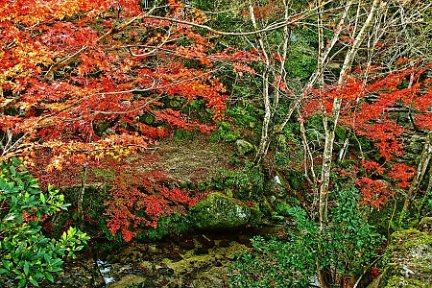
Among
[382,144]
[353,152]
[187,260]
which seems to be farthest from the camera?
[353,152]

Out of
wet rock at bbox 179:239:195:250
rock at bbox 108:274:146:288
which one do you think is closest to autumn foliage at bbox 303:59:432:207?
wet rock at bbox 179:239:195:250

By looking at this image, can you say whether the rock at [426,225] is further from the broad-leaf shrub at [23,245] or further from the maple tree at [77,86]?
the broad-leaf shrub at [23,245]

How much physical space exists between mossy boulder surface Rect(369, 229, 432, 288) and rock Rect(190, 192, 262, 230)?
15.9 ft

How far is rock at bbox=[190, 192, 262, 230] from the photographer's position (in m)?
8.98

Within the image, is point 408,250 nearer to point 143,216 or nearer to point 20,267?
point 20,267

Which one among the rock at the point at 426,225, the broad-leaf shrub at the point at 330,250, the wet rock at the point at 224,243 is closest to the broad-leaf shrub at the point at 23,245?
the broad-leaf shrub at the point at 330,250

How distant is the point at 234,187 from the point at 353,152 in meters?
6.15

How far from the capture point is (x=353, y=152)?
13.9 metres

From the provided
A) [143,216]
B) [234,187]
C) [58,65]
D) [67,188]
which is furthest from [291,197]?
[58,65]

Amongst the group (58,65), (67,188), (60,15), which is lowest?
(67,188)

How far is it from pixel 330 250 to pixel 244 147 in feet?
26.0

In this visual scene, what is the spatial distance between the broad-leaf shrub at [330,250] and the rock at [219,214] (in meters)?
4.02

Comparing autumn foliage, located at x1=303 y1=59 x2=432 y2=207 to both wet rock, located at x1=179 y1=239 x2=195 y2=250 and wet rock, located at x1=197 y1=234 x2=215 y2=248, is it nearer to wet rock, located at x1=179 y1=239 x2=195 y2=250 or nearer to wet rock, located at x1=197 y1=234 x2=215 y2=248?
wet rock, located at x1=197 y1=234 x2=215 y2=248

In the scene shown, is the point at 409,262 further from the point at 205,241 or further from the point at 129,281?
the point at 205,241
